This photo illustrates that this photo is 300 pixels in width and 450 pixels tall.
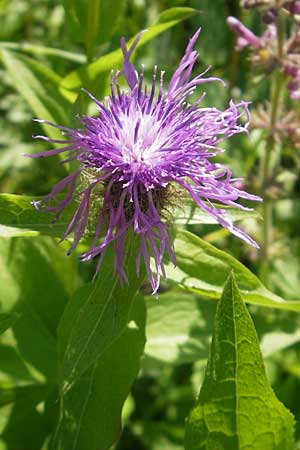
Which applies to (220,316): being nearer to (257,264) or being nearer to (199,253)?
(199,253)

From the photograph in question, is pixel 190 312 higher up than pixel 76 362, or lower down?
lower down

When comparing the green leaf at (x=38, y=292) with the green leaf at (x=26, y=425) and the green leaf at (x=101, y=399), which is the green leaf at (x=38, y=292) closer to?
the green leaf at (x=26, y=425)

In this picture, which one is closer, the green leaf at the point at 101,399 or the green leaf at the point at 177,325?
the green leaf at the point at 101,399

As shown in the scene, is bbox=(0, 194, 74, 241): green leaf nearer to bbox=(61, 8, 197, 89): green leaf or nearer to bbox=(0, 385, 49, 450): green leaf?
bbox=(61, 8, 197, 89): green leaf

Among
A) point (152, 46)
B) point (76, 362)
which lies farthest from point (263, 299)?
point (152, 46)

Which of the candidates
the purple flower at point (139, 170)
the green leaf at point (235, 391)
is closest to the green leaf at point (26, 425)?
the purple flower at point (139, 170)

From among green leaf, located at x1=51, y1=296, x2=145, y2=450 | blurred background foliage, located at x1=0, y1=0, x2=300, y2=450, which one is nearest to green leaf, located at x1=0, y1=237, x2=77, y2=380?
blurred background foliage, located at x1=0, y1=0, x2=300, y2=450
